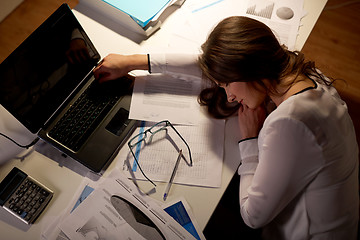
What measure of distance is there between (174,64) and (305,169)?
0.57 m

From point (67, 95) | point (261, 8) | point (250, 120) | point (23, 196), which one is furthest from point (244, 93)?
point (23, 196)

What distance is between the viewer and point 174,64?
1031 millimetres

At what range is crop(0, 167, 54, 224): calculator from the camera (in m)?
0.84

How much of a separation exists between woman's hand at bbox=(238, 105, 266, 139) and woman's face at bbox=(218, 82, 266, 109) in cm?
2

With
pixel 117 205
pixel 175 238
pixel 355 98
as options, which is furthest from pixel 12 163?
pixel 355 98

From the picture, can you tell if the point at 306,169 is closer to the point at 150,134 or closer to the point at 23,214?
the point at 150,134

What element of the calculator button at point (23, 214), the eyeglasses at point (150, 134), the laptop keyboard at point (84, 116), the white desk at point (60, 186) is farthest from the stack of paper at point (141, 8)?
the calculator button at point (23, 214)

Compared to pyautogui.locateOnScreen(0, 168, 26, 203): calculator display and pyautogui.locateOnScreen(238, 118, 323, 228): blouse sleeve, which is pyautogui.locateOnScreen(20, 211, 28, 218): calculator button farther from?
pyautogui.locateOnScreen(238, 118, 323, 228): blouse sleeve

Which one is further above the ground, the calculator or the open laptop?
the open laptop

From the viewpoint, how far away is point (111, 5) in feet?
3.60

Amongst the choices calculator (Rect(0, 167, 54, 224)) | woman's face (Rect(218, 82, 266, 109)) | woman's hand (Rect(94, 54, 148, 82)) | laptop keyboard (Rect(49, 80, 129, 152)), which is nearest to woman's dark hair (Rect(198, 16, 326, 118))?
woman's face (Rect(218, 82, 266, 109))

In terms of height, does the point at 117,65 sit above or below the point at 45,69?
below

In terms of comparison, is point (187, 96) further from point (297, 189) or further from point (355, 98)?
point (355, 98)

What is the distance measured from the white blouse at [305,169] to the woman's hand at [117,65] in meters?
0.48
